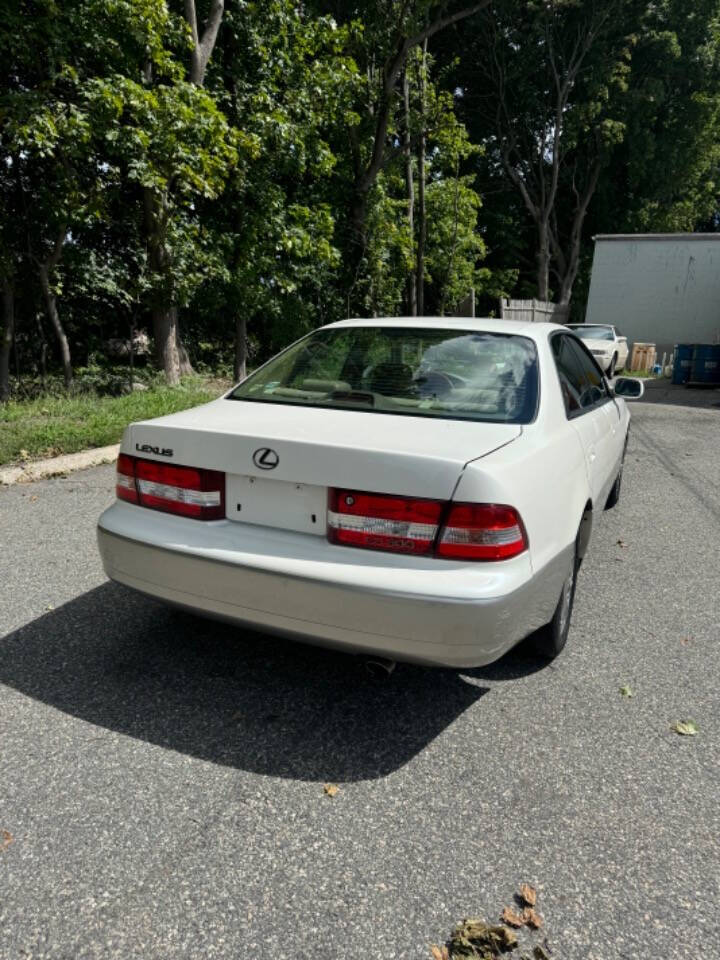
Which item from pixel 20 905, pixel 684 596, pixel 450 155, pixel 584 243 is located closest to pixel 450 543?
pixel 20 905

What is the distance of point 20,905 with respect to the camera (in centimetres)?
178

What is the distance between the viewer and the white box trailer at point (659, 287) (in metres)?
23.2

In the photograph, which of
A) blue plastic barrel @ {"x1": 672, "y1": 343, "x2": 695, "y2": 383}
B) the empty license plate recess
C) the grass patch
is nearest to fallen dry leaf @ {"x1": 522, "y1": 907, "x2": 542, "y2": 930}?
the empty license plate recess

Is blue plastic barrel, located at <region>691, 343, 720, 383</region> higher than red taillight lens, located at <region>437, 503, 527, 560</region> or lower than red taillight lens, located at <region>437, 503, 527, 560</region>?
lower

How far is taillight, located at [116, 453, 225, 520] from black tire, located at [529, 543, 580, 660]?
1505mm

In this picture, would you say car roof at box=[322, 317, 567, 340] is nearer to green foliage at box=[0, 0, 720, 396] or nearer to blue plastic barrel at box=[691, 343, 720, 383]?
green foliage at box=[0, 0, 720, 396]

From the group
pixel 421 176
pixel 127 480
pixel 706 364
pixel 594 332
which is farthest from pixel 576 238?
pixel 127 480

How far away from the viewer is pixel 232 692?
110 inches

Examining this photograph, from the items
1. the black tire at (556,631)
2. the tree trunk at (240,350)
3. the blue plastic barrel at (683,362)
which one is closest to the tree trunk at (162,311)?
the tree trunk at (240,350)

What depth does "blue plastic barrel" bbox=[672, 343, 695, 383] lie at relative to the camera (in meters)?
16.9

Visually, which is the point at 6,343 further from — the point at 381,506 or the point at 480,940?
the point at 480,940

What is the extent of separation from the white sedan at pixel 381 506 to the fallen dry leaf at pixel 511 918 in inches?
28.4

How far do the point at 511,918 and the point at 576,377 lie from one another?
281 cm

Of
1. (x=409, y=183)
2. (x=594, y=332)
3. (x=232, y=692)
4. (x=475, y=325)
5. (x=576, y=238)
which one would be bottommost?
(x=232, y=692)
